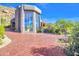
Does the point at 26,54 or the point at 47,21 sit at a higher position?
the point at 47,21

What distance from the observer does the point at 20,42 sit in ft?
21.6

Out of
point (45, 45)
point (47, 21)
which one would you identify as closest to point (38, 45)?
point (45, 45)

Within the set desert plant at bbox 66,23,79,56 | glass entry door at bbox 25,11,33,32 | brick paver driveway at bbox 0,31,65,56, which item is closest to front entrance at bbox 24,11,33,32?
glass entry door at bbox 25,11,33,32

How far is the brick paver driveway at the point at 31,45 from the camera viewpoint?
6.45 meters

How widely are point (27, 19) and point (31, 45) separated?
620 millimetres

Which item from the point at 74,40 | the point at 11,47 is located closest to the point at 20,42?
the point at 11,47

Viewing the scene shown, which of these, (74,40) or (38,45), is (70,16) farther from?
(38,45)

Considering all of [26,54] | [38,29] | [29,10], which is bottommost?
[26,54]

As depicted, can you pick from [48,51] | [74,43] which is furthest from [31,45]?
[74,43]

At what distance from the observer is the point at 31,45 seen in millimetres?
6543

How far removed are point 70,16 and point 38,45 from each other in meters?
0.92

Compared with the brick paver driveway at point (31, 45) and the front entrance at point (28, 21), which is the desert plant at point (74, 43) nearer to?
the brick paver driveway at point (31, 45)

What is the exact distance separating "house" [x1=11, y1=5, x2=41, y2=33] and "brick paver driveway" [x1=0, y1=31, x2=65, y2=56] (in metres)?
0.13

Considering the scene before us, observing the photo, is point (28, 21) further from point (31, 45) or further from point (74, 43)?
point (74, 43)
